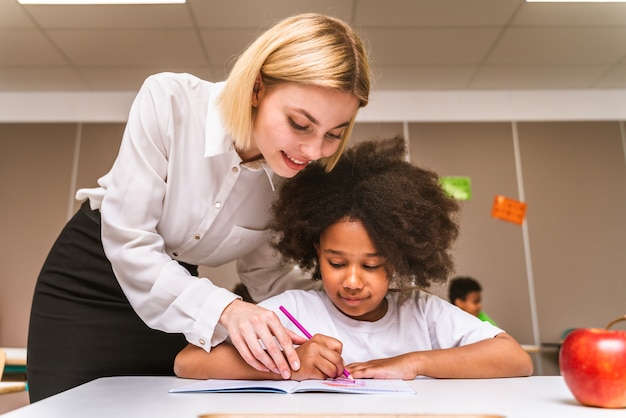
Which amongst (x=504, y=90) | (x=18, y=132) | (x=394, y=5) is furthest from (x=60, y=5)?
(x=504, y=90)

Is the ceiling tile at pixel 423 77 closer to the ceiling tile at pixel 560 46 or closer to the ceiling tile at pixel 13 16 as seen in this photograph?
the ceiling tile at pixel 560 46

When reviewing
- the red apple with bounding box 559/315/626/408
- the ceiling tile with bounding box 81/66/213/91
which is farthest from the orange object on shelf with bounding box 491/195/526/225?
the red apple with bounding box 559/315/626/408

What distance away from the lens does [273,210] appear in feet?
4.09

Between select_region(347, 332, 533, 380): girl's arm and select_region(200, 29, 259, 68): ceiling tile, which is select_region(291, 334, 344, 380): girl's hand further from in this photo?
select_region(200, 29, 259, 68): ceiling tile

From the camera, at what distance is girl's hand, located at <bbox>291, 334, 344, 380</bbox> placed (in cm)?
90

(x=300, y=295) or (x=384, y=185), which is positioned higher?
(x=384, y=185)

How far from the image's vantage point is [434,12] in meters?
3.04

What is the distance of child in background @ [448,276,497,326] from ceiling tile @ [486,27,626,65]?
1470 millimetres

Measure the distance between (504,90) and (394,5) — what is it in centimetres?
147

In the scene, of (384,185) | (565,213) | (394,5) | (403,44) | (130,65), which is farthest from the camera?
(565,213)

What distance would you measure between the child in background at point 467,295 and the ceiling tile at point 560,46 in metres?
1.47

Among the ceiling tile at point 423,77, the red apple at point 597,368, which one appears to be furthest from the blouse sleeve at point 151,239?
the ceiling tile at point 423,77

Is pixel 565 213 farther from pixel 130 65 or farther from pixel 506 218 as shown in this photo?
pixel 130 65

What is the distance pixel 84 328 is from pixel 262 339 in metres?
0.50
